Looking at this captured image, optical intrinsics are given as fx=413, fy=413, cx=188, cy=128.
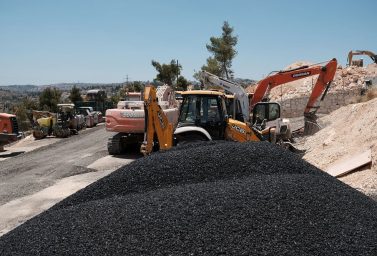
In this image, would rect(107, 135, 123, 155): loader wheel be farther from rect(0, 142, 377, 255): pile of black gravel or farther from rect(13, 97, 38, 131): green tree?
rect(13, 97, 38, 131): green tree

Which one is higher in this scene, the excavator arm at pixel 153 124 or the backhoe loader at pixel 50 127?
the excavator arm at pixel 153 124

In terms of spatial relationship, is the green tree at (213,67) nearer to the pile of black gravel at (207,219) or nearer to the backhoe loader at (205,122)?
the backhoe loader at (205,122)

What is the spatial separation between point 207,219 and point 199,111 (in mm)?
5656

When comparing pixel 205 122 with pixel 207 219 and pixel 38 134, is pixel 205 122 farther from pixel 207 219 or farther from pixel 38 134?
pixel 38 134

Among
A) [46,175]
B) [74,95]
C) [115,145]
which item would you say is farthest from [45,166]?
[74,95]

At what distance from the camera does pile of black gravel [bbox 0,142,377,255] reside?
4168 millimetres

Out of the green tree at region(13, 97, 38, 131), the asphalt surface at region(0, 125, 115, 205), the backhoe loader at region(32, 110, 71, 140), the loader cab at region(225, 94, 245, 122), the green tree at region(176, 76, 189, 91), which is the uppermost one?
the green tree at region(176, 76, 189, 91)

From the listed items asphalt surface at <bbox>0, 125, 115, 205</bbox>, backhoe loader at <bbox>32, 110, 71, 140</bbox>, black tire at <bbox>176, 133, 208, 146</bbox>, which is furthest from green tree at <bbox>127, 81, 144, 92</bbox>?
black tire at <bbox>176, 133, 208, 146</bbox>

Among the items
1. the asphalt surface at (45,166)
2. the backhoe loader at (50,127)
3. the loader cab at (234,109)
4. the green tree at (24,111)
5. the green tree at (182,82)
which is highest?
the green tree at (182,82)

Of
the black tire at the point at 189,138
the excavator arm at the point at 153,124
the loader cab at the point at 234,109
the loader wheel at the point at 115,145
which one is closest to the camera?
the black tire at the point at 189,138

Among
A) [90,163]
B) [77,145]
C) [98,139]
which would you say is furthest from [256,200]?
[98,139]

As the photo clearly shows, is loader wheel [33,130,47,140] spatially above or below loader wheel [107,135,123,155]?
below

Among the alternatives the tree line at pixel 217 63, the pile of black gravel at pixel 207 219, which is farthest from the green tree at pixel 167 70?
the pile of black gravel at pixel 207 219

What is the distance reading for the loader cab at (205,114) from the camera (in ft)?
32.5
